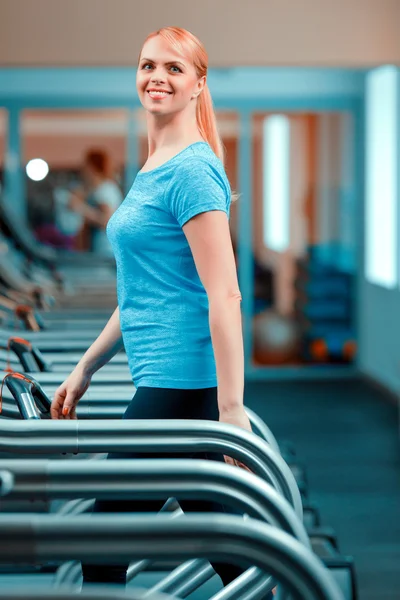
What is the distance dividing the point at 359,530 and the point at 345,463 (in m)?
1.11

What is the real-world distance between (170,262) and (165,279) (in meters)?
0.03

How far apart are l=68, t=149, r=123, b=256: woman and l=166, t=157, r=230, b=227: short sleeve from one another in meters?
5.55

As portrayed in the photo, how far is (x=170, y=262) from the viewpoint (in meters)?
1.82

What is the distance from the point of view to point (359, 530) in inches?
162

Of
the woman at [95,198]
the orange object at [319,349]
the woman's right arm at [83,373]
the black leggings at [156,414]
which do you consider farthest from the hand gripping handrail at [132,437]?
the orange object at [319,349]

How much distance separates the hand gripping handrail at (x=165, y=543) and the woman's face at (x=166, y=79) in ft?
2.85

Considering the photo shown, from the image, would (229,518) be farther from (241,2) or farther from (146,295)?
(241,2)

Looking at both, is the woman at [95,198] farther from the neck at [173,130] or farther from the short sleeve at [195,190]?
the short sleeve at [195,190]

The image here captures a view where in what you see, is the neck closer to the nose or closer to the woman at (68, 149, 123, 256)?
the nose

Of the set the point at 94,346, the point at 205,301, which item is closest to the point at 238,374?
the point at 205,301

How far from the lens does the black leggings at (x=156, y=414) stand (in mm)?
1852

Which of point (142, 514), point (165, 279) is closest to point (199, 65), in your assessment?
point (165, 279)

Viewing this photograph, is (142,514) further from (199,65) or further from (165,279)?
(199,65)

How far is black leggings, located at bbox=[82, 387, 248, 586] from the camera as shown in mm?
1852
